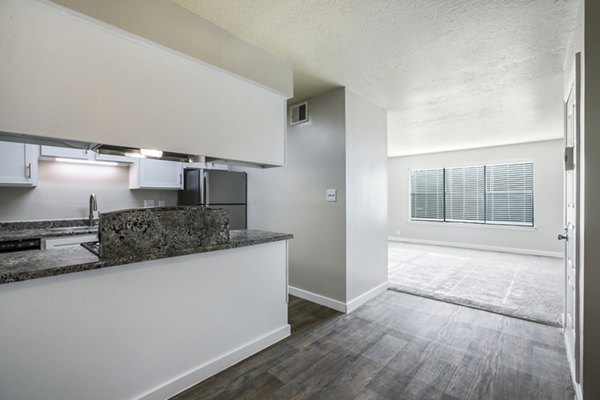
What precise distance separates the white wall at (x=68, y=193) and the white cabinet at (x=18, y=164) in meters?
0.26

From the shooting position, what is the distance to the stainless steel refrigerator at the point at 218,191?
366cm

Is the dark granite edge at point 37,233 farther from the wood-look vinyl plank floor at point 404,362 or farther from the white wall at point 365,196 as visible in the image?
the white wall at point 365,196

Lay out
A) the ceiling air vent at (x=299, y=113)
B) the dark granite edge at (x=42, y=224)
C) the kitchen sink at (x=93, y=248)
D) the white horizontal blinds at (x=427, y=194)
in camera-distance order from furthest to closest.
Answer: the white horizontal blinds at (x=427, y=194) → the ceiling air vent at (x=299, y=113) → the dark granite edge at (x=42, y=224) → the kitchen sink at (x=93, y=248)

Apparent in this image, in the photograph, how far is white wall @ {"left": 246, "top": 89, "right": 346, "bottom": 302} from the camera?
9.91ft

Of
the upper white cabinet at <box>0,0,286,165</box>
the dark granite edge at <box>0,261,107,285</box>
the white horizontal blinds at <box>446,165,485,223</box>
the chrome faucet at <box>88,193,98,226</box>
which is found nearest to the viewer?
the dark granite edge at <box>0,261,107,285</box>

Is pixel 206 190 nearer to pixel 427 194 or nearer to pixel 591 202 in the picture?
pixel 591 202

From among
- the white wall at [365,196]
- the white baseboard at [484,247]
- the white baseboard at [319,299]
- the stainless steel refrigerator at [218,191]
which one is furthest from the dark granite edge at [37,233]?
the white baseboard at [484,247]

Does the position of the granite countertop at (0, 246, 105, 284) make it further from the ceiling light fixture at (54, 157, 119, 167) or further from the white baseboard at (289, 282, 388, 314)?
the white baseboard at (289, 282, 388, 314)

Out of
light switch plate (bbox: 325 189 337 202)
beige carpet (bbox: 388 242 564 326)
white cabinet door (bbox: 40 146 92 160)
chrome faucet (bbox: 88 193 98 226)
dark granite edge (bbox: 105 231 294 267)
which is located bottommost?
beige carpet (bbox: 388 242 564 326)

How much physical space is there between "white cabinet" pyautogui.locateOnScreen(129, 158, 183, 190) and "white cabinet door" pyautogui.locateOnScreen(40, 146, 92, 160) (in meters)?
0.55

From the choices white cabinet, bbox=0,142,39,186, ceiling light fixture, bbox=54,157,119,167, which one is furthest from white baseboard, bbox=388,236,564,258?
white cabinet, bbox=0,142,39,186

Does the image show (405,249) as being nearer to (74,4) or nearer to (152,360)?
(152,360)

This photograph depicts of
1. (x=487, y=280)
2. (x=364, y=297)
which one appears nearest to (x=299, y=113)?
(x=364, y=297)

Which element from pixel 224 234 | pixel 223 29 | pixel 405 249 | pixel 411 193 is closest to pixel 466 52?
pixel 223 29
